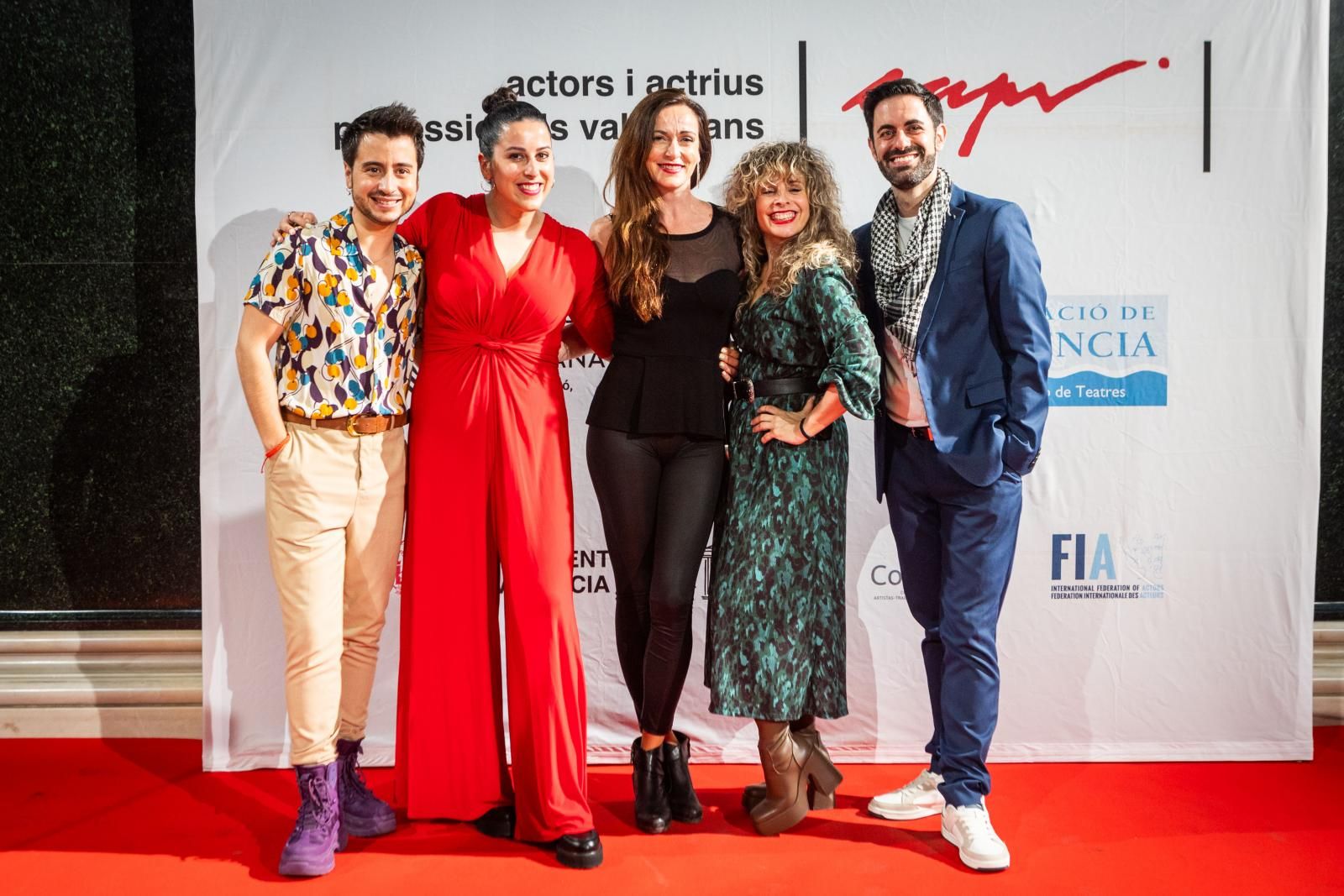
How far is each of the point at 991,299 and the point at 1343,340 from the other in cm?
205

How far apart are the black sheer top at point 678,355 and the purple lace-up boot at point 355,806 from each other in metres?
1.15

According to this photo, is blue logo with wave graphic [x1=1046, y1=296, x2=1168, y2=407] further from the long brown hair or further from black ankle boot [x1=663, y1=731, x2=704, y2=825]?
black ankle boot [x1=663, y1=731, x2=704, y2=825]

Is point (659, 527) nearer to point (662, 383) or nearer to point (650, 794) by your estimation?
point (662, 383)

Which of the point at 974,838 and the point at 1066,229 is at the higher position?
the point at 1066,229

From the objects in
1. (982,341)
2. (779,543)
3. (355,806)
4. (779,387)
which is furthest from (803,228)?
(355,806)

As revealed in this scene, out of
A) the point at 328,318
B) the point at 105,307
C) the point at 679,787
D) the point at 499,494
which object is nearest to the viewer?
the point at 328,318

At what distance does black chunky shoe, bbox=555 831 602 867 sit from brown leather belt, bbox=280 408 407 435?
3.83 ft

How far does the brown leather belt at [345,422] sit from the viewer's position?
8.36ft

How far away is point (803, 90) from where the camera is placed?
3328mm

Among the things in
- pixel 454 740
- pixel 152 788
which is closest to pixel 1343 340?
pixel 454 740

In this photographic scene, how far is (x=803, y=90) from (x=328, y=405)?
6.12 feet

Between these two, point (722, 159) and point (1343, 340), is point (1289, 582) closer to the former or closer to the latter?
point (1343, 340)
